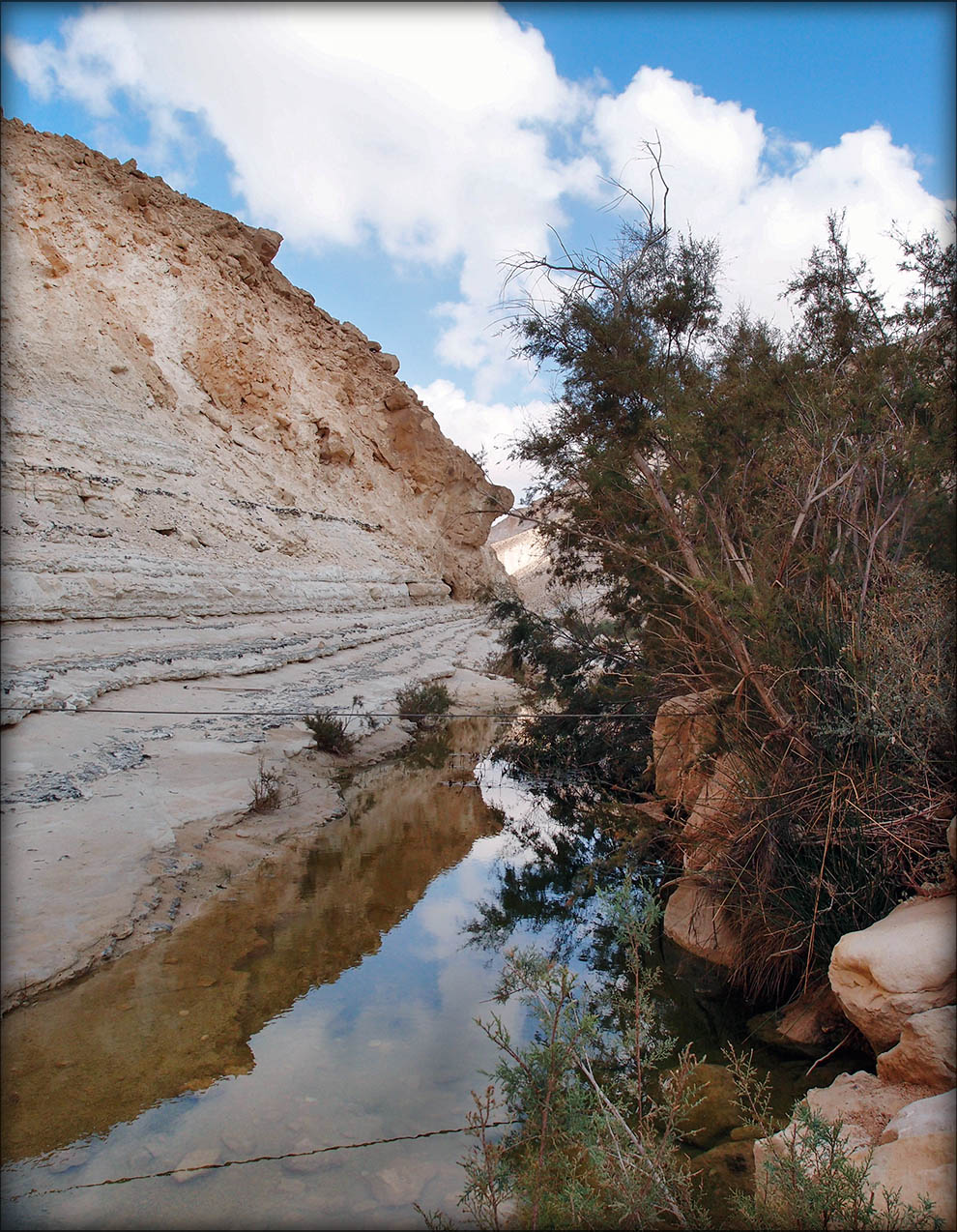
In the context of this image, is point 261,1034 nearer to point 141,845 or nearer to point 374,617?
point 141,845

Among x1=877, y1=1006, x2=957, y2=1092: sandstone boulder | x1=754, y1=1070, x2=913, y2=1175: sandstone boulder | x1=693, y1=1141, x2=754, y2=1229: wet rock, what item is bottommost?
x1=693, y1=1141, x2=754, y2=1229: wet rock

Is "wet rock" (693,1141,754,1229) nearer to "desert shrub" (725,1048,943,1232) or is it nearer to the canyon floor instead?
"desert shrub" (725,1048,943,1232)

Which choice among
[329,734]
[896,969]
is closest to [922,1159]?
[896,969]

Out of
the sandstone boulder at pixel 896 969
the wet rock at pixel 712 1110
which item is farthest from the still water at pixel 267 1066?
the sandstone boulder at pixel 896 969

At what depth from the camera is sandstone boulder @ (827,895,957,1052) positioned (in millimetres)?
3020

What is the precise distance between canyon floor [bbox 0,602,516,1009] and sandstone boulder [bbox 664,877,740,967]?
10.6 feet

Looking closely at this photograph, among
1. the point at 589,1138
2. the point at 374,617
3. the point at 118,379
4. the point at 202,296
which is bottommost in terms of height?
the point at 589,1138

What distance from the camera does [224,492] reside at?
869 inches

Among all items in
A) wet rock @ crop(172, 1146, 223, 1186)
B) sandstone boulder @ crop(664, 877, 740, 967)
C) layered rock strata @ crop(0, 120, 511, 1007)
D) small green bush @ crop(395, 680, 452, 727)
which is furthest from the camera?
small green bush @ crop(395, 680, 452, 727)

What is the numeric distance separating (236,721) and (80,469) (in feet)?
35.9

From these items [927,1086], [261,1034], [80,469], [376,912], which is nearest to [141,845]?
[376,912]

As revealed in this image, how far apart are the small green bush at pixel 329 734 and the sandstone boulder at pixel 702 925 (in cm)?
524

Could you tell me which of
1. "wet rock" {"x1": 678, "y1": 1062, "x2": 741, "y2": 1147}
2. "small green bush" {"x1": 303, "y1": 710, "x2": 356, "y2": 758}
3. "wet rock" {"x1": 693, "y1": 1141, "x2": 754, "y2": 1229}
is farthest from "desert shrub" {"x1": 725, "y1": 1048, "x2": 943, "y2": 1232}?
"small green bush" {"x1": 303, "y1": 710, "x2": 356, "y2": 758}

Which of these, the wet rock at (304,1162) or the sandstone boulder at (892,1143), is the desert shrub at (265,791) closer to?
the wet rock at (304,1162)
